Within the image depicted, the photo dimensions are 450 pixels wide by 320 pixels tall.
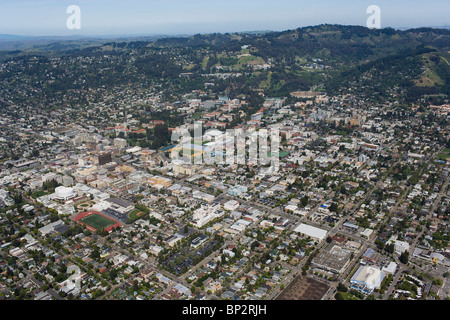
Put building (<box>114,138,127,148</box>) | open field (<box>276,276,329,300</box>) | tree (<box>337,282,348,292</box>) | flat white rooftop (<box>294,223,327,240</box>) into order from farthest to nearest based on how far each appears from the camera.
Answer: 1. building (<box>114,138,127,148</box>)
2. flat white rooftop (<box>294,223,327,240</box>)
3. tree (<box>337,282,348,292</box>)
4. open field (<box>276,276,329,300</box>)

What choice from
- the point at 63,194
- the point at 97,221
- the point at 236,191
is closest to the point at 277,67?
the point at 236,191

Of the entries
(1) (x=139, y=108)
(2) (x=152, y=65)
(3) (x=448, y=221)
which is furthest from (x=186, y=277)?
(2) (x=152, y=65)

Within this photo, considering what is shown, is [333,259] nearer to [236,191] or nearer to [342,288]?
[342,288]

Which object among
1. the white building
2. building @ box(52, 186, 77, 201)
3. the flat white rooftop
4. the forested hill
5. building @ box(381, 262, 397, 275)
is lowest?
building @ box(381, 262, 397, 275)

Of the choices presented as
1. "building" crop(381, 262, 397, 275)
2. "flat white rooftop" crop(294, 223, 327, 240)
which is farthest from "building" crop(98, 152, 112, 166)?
"building" crop(381, 262, 397, 275)

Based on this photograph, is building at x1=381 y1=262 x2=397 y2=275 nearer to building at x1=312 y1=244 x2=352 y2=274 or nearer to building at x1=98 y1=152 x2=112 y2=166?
building at x1=312 y1=244 x2=352 y2=274

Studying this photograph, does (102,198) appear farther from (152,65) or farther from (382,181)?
(152,65)
